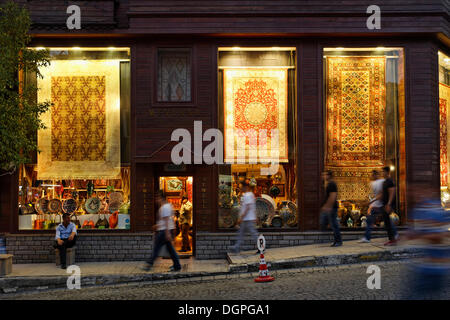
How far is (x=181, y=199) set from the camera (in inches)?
554

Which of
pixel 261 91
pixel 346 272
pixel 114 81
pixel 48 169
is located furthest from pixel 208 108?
pixel 346 272

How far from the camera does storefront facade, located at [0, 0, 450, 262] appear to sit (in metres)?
13.6

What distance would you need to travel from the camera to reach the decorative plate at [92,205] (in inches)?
548

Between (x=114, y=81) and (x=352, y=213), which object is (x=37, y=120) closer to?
(x=114, y=81)

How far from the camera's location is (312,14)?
13.5 meters

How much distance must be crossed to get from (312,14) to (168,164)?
5.38 meters

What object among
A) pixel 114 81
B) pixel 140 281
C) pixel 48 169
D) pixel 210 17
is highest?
pixel 210 17

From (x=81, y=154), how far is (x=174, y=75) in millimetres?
3220

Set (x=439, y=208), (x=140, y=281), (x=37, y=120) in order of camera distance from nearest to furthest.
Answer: (x=439, y=208), (x=140, y=281), (x=37, y=120)

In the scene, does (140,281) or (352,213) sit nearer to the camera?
(140,281)

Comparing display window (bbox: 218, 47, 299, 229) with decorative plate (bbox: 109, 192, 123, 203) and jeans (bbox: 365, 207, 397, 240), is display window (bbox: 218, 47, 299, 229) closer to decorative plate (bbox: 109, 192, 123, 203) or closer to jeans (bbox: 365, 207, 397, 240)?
jeans (bbox: 365, 207, 397, 240)

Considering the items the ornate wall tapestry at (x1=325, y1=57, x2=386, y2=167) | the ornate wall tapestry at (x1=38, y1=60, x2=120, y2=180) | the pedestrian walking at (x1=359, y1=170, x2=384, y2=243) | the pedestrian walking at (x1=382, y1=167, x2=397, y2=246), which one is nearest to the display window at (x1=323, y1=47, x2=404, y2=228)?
the ornate wall tapestry at (x1=325, y1=57, x2=386, y2=167)

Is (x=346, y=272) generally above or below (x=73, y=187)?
below

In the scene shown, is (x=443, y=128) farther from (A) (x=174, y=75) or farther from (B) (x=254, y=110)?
(A) (x=174, y=75)
